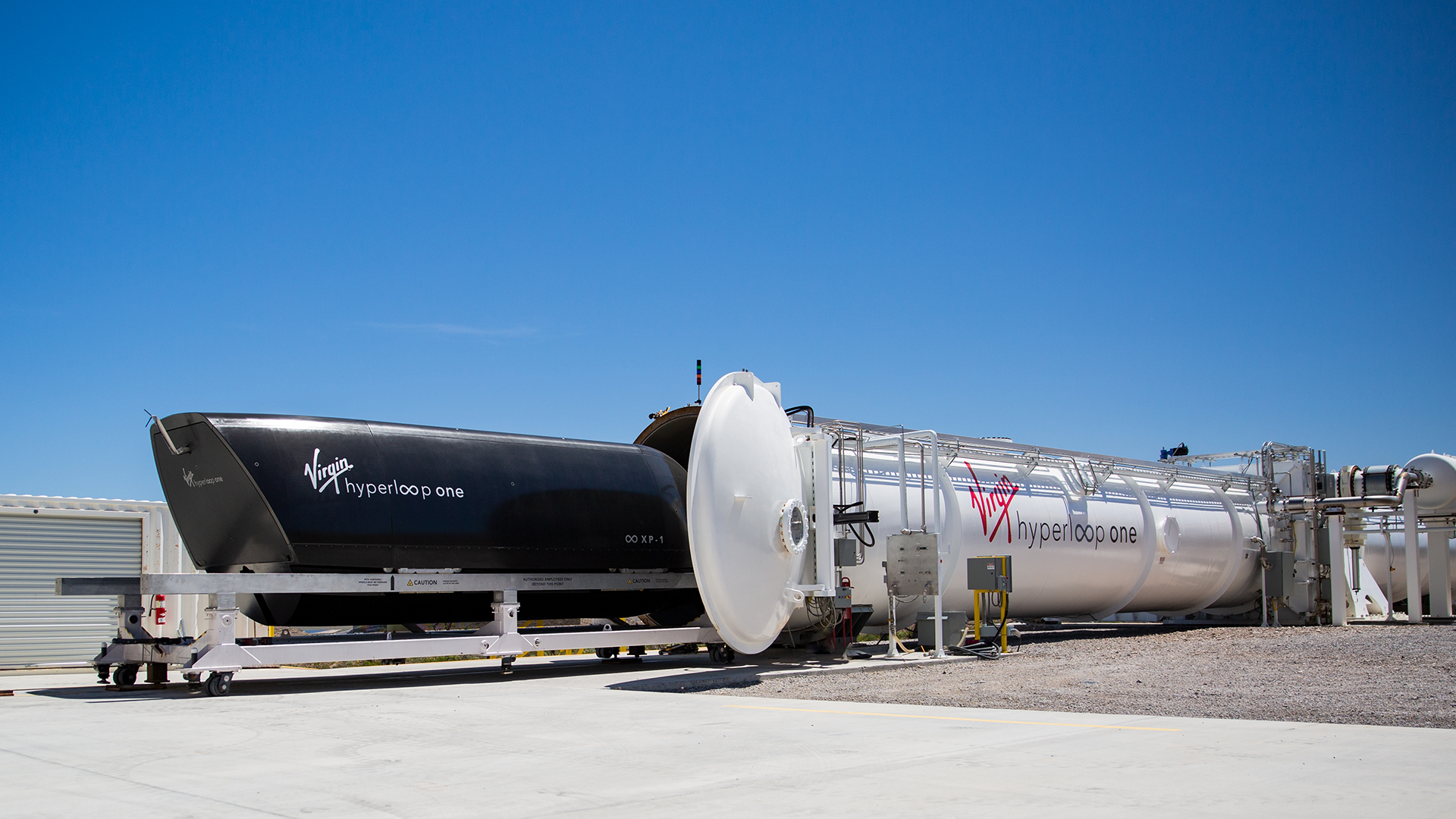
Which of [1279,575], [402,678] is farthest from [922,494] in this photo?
[1279,575]

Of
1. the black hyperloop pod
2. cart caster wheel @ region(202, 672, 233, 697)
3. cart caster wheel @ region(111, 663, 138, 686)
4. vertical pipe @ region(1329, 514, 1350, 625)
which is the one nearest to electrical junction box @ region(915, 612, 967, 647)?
the black hyperloop pod

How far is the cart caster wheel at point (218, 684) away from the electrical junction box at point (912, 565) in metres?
8.75

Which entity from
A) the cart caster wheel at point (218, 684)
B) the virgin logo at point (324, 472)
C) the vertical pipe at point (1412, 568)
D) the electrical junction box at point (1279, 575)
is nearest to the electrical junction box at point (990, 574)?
the virgin logo at point (324, 472)

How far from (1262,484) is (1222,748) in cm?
2091

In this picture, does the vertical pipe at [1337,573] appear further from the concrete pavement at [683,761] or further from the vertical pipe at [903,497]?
the concrete pavement at [683,761]

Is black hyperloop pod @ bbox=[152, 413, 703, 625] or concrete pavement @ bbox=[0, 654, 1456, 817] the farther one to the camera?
black hyperloop pod @ bbox=[152, 413, 703, 625]

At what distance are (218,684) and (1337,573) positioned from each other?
22.0 meters

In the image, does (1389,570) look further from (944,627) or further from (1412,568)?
(944,627)

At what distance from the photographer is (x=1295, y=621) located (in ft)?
81.1

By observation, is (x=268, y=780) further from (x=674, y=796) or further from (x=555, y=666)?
(x=555, y=666)

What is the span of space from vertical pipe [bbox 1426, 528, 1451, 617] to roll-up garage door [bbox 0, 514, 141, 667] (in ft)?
84.1

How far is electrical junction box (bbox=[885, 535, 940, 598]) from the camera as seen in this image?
16.2m

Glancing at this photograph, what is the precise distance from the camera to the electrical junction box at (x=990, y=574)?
1692 centimetres

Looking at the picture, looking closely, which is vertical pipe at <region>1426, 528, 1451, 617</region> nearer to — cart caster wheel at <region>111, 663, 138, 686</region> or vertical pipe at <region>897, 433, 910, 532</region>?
vertical pipe at <region>897, 433, 910, 532</region>
